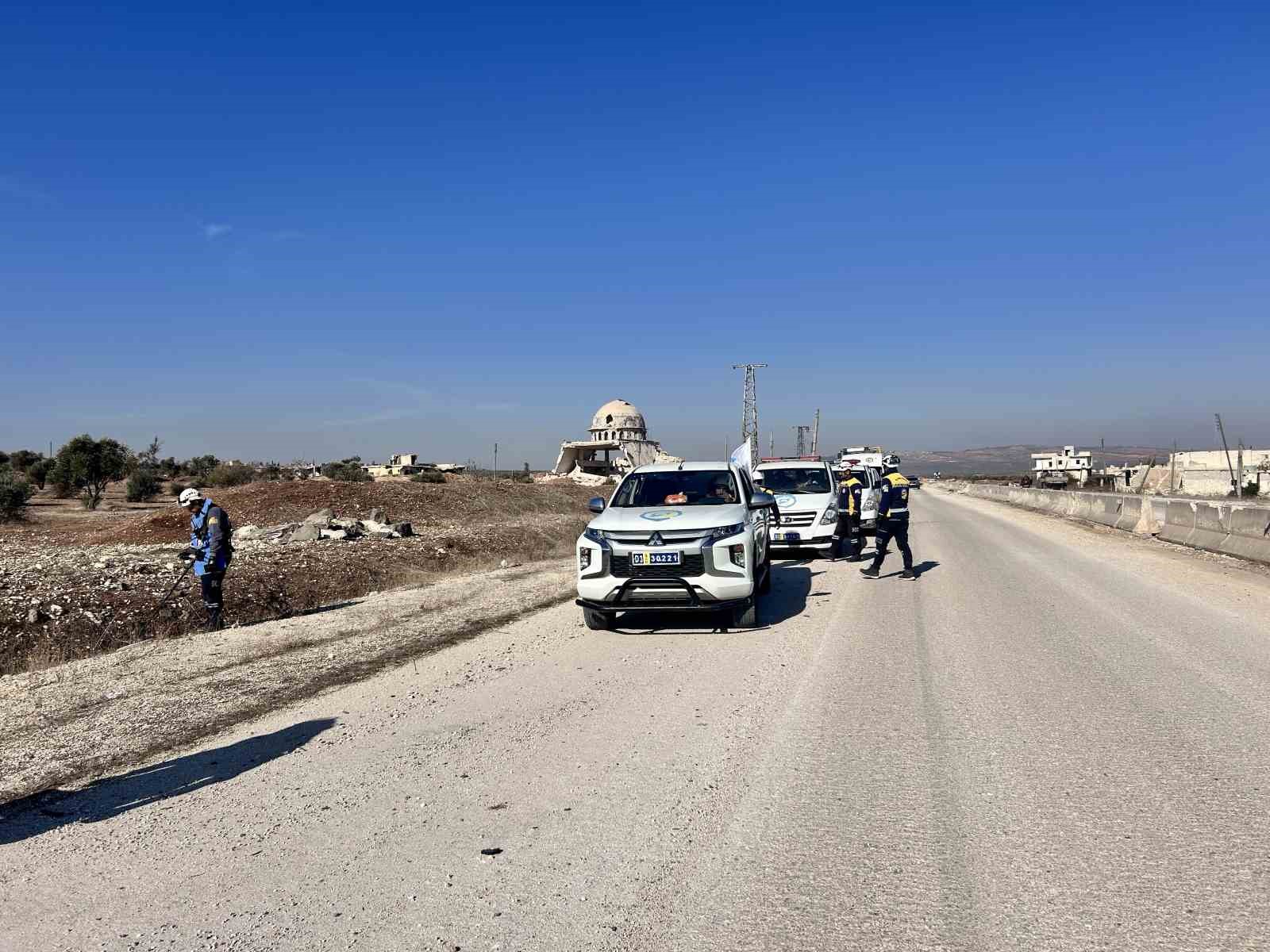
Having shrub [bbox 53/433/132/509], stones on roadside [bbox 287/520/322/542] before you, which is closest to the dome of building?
shrub [bbox 53/433/132/509]

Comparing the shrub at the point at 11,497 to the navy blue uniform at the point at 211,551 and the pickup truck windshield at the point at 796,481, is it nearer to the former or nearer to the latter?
the navy blue uniform at the point at 211,551

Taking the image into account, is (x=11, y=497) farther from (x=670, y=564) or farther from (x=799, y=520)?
(x=670, y=564)

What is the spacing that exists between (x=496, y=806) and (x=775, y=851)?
60.6 inches

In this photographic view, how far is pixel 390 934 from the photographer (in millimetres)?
3604

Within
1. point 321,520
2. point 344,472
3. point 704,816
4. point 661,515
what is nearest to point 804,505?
point 661,515

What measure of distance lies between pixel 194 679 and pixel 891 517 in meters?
10.5

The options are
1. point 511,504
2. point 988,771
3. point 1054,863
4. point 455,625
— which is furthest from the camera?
point 511,504

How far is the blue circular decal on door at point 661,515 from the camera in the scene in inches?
408

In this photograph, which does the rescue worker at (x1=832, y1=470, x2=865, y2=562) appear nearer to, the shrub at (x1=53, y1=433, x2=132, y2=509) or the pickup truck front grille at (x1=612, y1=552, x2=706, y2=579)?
the pickup truck front grille at (x1=612, y1=552, x2=706, y2=579)

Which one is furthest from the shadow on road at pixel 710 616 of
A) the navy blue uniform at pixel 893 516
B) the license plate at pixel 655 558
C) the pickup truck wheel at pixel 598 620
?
the navy blue uniform at pixel 893 516

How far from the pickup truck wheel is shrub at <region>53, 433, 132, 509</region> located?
3931cm

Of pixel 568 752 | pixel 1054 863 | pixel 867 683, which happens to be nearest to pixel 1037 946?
pixel 1054 863

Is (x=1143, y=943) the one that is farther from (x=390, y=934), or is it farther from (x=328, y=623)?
(x=328, y=623)

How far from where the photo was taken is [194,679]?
8375mm
